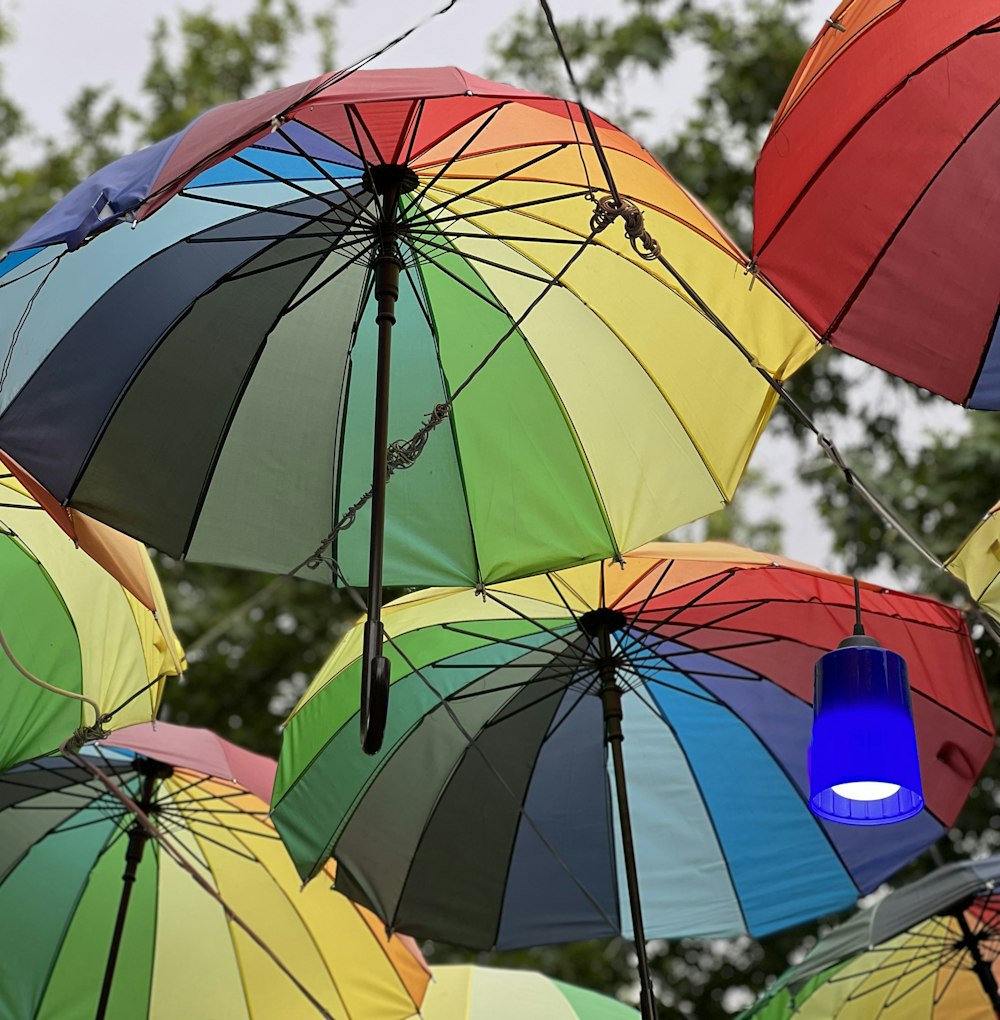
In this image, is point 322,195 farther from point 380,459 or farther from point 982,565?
point 982,565

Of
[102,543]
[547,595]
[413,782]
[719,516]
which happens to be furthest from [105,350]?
[719,516]

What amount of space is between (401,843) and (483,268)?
174 centimetres

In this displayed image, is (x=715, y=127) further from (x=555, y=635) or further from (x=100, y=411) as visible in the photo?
(x=100, y=411)

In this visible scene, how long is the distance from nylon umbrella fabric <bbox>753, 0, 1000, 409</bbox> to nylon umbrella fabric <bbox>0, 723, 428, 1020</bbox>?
7.50 ft

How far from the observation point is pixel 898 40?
111 inches

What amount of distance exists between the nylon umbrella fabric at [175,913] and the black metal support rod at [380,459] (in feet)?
4.82

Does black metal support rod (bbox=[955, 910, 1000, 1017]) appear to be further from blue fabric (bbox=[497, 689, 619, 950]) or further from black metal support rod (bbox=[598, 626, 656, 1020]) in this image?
black metal support rod (bbox=[598, 626, 656, 1020])

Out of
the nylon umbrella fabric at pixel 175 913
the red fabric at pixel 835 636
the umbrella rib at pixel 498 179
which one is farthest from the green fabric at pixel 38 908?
the umbrella rib at pixel 498 179

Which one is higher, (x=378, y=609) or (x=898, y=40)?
(x=898, y=40)

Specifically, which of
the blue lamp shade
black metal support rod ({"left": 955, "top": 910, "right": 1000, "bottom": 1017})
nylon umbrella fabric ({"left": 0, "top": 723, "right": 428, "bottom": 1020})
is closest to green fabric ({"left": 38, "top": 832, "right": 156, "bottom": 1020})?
nylon umbrella fabric ({"left": 0, "top": 723, "right": 428, "bottom": 1020})

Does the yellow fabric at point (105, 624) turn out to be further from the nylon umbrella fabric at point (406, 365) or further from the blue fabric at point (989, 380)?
the blue fabric at point (989, 380)

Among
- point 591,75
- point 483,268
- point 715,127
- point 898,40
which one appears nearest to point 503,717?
point 483,268

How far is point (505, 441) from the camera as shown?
3.48 metres

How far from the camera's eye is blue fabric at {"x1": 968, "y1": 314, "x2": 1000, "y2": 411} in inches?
113
